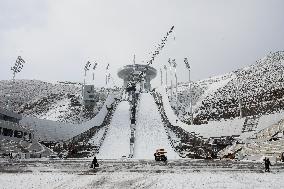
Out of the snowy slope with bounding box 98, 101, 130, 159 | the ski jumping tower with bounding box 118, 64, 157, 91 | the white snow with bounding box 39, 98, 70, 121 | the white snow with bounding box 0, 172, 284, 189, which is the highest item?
the ski jumping tower with bounding box 118, 64, 157, 91

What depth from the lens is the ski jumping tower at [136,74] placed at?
139m

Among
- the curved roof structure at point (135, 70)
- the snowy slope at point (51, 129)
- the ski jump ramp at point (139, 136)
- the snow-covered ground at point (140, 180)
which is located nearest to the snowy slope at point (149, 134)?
the ski jump ramp at point (139, 136)

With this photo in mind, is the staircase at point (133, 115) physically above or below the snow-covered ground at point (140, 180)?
above

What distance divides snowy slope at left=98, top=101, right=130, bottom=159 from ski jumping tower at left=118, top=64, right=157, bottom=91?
48947 mm

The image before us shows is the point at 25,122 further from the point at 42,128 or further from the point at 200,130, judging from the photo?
the point at 200,130

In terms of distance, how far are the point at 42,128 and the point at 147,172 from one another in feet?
130

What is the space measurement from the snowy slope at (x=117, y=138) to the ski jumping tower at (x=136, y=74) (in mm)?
48947

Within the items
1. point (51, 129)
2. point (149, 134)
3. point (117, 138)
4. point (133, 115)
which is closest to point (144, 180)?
point (117, 138)

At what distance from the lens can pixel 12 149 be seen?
1983 inches

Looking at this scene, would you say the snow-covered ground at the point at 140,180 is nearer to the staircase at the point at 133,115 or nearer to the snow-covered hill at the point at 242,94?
the staircase at the point at 133,115

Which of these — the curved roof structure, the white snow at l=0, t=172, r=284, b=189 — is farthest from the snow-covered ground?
the curved roof structure

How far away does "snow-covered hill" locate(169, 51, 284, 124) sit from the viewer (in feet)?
265

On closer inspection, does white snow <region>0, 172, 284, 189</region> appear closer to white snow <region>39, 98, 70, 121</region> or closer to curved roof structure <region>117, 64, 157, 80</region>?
white snow <region>39, 98, 70, 121</region>

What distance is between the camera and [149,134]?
67938mm
